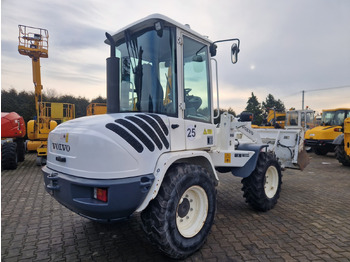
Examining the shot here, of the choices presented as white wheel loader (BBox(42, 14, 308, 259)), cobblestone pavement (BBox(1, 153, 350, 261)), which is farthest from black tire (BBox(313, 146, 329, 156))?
white wheel loader (BBox(42, 14, 308, 259))

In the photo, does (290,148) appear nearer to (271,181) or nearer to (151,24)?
(271,181)

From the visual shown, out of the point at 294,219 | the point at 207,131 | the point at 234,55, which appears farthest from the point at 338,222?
the point at 234,55

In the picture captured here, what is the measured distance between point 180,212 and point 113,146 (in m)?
1.28

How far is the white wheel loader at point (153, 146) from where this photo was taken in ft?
8.14

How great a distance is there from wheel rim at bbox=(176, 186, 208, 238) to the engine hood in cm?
72

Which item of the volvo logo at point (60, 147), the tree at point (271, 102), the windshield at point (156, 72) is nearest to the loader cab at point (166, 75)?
the windshield at point (156, 72)

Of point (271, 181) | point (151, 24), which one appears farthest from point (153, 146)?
point (271, 181)

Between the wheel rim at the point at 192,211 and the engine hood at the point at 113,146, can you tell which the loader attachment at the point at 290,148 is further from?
the engine hood at the point at 113,146

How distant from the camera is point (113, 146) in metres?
2.44

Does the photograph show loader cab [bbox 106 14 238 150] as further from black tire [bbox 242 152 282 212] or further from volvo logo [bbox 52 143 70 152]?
black tire [bbox 242 152 282 212]

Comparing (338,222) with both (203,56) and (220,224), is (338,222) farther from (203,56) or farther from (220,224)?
(203,56)

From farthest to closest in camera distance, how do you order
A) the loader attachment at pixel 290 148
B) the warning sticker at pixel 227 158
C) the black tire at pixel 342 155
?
the black tire at pixel 342 155, the loader attachment at pixel 290 148, the warning sticker at pixel 227 158

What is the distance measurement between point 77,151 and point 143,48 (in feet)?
5.23

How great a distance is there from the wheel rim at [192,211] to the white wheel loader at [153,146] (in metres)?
0.01
